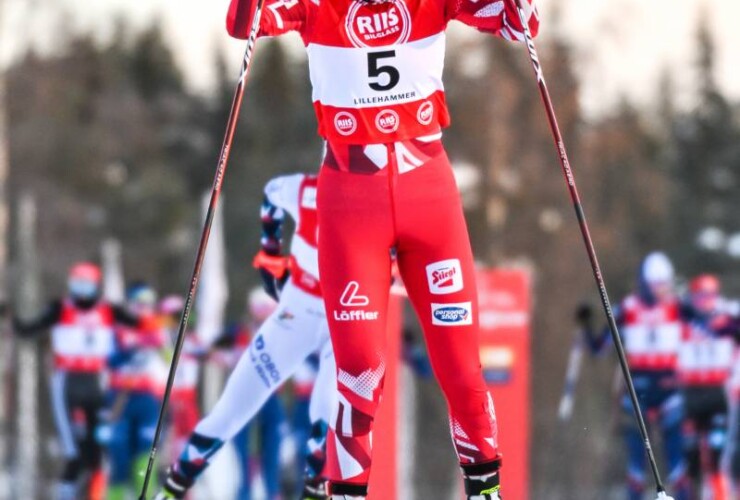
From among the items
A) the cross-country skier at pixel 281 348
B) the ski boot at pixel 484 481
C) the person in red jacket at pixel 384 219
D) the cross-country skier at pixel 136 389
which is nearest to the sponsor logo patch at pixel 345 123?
the person in red jacket at pixel 384 219

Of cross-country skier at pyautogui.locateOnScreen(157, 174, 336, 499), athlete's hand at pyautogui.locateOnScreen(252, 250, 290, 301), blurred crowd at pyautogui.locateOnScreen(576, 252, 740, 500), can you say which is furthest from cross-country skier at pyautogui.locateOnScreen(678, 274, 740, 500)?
cross-country skier at pyautogui.locateOnScreen(157, 174, 336, 499)

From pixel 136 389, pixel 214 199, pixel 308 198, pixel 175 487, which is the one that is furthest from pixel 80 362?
pixel 214 199

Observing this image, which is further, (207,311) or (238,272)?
(238,272)

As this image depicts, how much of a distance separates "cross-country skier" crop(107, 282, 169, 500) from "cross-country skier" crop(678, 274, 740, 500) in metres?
5.40

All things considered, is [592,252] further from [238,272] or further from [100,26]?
[100,26]

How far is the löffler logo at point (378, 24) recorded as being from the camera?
20.9 feet

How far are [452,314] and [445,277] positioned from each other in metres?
0.15

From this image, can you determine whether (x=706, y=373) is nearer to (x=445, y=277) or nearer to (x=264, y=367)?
(x=264, y=367)

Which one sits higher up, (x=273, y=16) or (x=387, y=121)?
(x=273, y=16)

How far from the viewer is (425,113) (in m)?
6.45

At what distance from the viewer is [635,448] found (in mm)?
14953

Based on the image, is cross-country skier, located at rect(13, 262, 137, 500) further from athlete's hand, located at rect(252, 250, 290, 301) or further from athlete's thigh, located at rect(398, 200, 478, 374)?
athlete's thigh, located at rect(398, 200, 478, 374)

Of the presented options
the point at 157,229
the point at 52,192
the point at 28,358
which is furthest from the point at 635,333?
the point at 157,229

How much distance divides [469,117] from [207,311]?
1724cm
